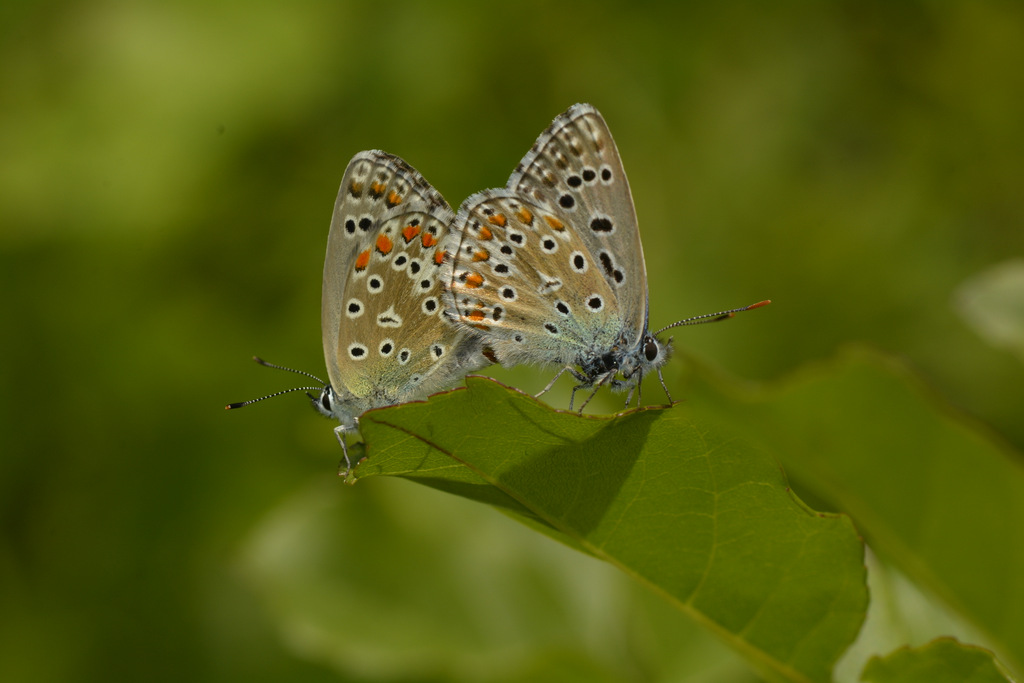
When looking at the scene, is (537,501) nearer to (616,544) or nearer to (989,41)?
(616,544)

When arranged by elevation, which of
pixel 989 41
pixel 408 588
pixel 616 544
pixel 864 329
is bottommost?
pixel 408 588

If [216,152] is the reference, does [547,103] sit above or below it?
above

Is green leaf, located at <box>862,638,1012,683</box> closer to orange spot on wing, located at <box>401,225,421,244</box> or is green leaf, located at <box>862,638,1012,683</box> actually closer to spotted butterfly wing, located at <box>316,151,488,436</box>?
spotted butterfly wing, located at <box>316,151,488,436</box>

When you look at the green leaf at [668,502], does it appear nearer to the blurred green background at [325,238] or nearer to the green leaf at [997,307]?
the green leaf at [997,307]

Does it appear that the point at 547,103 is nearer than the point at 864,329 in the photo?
No

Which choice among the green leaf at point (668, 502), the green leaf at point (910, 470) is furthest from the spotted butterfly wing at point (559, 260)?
the green leaf at point (668, 502)

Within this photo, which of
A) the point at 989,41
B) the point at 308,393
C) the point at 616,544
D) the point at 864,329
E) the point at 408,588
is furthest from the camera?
the point at 989,41

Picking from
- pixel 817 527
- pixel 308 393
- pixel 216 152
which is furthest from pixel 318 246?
pixel 817 527
